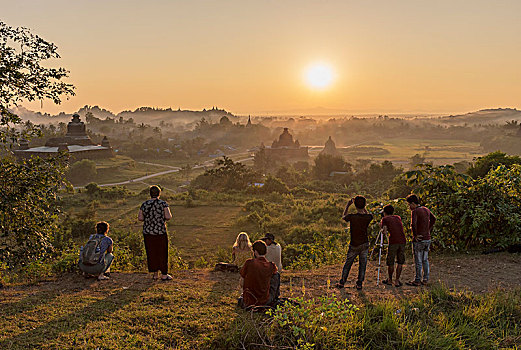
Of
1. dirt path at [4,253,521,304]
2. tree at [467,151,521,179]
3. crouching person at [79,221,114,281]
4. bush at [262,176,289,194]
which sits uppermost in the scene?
tree at [467,151,521,179]

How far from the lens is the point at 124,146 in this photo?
6988 cm

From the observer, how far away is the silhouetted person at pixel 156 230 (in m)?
6.09

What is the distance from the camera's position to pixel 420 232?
602 centimetres

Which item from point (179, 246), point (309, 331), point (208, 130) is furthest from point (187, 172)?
point (208, 130)

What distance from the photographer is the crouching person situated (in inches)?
245

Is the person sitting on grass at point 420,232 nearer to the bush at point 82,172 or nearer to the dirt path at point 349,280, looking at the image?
the dirt path at point 349,280

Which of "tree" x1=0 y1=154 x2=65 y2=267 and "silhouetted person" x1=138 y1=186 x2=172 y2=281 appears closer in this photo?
"tree" x1=0 y1=154 x2=65 y2=267

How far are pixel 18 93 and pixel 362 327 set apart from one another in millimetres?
6927

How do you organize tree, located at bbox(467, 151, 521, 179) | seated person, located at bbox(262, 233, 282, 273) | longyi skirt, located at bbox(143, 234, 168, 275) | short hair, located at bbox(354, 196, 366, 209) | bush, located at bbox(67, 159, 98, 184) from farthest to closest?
1. bush, located at bbox(67, 159, 98, 184)
2. tree, located at bbox(467, 151, 521, 179)
3. longyi skirt, located at bbox(143, 234, 168, 275)
4. seated person, located at bbox(262, 233, 282, 273)
5. short hair, located at bbox(354, 196, 366, 209)

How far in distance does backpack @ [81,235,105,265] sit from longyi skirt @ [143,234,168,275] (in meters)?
0.88

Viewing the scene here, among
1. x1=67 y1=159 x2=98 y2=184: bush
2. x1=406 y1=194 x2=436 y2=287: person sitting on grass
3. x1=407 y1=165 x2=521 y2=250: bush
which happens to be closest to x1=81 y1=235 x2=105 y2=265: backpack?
x1=406 y1=194 x2=436 y2=287: person sitting on grass

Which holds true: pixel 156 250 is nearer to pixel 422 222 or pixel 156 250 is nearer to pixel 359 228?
pixel 359 228

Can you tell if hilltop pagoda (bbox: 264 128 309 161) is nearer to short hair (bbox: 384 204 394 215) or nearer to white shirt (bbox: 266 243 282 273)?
white shirt (bbox: 266 243 282 273)

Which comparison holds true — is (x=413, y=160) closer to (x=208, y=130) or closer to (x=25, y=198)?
(x=25, y=198)
